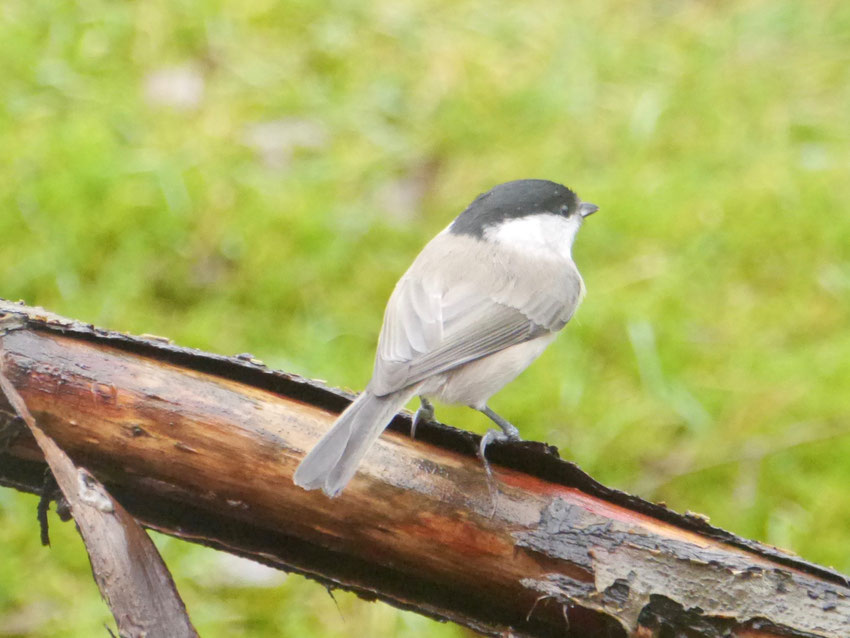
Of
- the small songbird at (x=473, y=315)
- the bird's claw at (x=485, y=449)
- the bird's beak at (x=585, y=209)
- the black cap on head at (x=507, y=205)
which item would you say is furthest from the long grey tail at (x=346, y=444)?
the bird's beak at (x=585, y=209)

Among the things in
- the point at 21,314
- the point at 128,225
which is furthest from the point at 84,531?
the point at 128,225

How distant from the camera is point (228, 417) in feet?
7.66

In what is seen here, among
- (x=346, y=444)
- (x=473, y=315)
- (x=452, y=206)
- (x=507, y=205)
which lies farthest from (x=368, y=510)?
(x=452, y=206)

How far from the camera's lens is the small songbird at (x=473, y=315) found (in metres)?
2.36

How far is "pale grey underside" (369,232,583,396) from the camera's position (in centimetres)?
268

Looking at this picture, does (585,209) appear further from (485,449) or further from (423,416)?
(485,449)

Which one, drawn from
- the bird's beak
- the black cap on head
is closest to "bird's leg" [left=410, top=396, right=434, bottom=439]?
the black cap on head

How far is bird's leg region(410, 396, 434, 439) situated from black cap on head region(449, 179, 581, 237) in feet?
1.89

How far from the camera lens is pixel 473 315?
9.48 ft

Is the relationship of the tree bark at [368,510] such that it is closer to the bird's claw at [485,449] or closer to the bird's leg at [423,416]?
the bird's claw at [485,449]

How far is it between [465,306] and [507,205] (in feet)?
1.67

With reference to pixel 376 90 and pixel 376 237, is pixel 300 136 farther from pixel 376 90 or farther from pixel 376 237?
pixel 376 237

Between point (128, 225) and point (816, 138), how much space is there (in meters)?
3.21

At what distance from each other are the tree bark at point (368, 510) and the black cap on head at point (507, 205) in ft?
3.50
